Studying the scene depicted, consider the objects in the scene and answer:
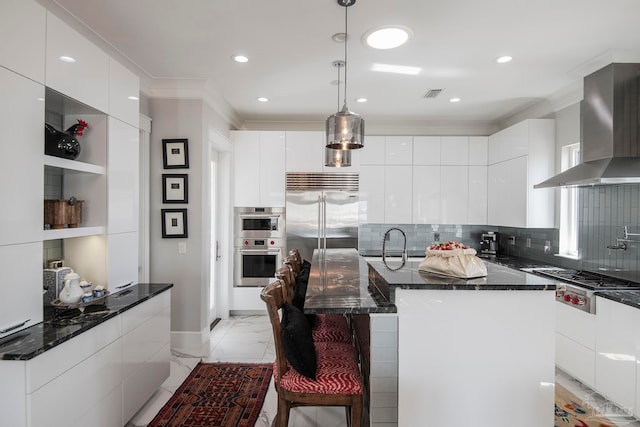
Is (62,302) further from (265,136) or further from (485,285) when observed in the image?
(265,136)

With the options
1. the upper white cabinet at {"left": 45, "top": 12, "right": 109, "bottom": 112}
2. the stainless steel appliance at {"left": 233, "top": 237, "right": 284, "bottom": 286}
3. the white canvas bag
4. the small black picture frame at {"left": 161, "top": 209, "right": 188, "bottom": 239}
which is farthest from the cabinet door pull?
the stainless steel appliance at {"left": 233, "top": 237, "right": 284, "bottom": 286}

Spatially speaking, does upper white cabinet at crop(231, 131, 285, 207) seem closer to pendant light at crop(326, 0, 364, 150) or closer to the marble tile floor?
the marble tile floor

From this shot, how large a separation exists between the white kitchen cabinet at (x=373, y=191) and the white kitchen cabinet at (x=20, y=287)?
142 inches

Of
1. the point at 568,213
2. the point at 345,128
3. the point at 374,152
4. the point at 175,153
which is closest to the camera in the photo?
the point at 345,128

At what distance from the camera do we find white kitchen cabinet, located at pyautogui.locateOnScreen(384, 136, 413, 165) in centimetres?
473

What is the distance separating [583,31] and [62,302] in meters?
3.89

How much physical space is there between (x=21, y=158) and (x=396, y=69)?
111 inches

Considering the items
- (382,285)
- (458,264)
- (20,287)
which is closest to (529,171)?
(458,264)

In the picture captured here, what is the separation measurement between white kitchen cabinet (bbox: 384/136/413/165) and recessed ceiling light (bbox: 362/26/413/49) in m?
2.16

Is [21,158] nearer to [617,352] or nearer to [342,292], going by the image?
[342,292]

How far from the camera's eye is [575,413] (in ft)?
→ 8.07

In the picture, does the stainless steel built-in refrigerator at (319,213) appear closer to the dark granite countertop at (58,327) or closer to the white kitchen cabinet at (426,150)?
the white kitchen cabinet at (426,150)

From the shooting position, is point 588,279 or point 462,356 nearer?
point 462,356

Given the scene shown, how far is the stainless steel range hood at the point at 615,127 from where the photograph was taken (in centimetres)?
251
